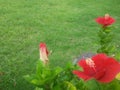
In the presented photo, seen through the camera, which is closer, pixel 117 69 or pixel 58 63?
pixel 117 69

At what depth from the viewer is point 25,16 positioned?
7594 mm

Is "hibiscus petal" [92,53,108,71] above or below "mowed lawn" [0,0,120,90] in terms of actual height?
above

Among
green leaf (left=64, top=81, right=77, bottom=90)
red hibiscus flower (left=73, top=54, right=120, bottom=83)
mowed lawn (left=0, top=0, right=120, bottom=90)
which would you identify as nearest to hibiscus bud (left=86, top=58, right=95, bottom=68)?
red hibiscus flower (left=73, top=54, right=120, bottom=83)

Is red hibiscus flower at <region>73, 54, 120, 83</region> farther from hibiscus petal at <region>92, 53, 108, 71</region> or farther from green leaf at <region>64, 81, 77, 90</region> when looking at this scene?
green leaf at <region>64, 81, 77, 90</region>

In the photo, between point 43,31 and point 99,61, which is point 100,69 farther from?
point 43,31

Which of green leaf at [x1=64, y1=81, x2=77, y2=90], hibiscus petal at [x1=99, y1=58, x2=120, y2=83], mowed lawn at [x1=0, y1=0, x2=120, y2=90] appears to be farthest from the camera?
mowed lawn at [x1=0, y1=0, x2=120, y2=90]

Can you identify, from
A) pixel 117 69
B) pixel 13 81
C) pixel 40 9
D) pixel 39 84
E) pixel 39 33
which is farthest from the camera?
pixel 40 9

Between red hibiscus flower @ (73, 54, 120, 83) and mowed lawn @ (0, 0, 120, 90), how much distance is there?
3.67 meters

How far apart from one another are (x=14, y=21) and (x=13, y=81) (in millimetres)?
2691

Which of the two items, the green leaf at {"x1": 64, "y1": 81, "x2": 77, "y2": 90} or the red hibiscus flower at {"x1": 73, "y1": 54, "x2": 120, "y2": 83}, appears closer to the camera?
the red hibiscus flower at {"x1": 73, "y1": 54, "x2": 120, "y2": 83}

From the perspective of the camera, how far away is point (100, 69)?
1.02 metres

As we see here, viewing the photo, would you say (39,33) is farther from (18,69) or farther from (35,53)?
(18,69)

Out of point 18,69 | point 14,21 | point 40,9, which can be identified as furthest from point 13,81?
point 40,9

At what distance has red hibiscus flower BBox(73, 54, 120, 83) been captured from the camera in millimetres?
1001
